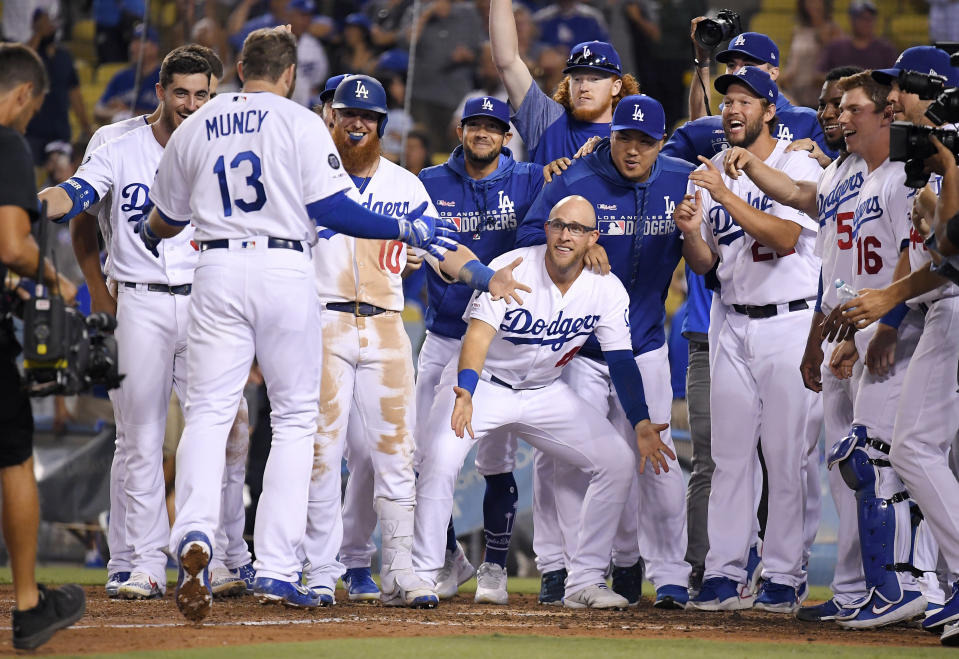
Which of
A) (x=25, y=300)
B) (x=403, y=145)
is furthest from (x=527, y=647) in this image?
(x=403, y=145)

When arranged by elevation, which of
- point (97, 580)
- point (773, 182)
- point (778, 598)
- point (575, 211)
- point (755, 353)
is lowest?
point (97, 580)

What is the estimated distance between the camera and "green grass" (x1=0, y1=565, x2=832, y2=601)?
22.3 ft

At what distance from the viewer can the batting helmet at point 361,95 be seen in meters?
5.58

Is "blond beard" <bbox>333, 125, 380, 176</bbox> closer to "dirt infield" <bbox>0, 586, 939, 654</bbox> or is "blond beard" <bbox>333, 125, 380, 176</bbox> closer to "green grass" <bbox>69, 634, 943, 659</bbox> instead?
"dirt infield" <bbox>0, 586, 939, 654</bbox>

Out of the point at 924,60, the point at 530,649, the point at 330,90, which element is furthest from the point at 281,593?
the point at 924,60

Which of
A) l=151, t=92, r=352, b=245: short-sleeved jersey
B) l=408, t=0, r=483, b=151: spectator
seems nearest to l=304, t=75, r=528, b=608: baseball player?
l=151, t=92, r=352, b=245: short-sleeved jersey

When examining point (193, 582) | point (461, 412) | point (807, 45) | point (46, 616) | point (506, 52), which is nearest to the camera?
point (46, 616)

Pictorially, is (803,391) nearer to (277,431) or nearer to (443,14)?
(277,431)

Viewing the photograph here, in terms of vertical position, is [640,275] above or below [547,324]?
above

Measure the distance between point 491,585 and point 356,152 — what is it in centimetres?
222

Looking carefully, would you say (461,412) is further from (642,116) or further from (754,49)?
(754,49)

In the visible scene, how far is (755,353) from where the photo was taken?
5.79m

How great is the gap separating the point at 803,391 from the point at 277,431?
2544 millimetres

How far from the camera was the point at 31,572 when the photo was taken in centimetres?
393
